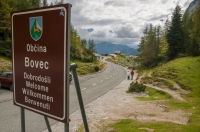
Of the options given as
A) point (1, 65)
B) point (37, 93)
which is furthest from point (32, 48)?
point (1, 65)

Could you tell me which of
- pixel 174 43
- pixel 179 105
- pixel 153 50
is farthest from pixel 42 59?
→ pixel 153 50

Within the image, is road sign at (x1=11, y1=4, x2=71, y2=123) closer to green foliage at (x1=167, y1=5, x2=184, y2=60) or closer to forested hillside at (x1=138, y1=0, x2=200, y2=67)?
forested hillside at (x1=138, y1=0, x2=200, y2=67)

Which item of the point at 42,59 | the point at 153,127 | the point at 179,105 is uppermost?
the point at 42,59

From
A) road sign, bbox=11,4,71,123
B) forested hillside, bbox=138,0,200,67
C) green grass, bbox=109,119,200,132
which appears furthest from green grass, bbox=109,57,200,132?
forested hillside, bbox=138,0,200,67

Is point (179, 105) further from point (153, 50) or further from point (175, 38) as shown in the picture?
point (153, 50)

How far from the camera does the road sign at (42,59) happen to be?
2.07 metres

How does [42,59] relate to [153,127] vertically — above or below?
above

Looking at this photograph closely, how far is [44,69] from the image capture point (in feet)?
7.54

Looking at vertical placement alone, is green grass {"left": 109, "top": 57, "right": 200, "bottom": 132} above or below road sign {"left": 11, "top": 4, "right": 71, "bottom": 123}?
below

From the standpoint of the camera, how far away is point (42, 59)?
7.57 feet

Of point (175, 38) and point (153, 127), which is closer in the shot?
point (153, 127)

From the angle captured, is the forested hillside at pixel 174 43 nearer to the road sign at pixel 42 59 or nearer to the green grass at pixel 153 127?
the green grass at pixel 153 127

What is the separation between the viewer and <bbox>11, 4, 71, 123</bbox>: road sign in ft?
6.78

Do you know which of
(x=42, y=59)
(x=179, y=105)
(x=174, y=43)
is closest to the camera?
(x=42, y=59)
